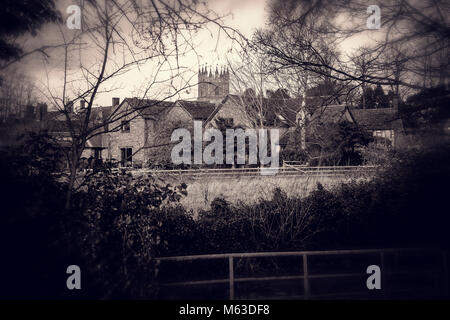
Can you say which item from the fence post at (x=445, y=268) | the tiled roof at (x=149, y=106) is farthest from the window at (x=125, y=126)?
the fence post at (x=445, y=268)

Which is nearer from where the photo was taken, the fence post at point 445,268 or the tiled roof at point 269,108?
the fence post at point 445,268

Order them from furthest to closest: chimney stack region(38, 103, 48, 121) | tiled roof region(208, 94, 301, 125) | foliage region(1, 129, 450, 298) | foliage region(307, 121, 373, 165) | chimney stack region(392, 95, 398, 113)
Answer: tiled roof region(208, 94, 301, 125) < foliage region(307, 121, 373, 165) < chimney stack region(392, 95, 398, 113) < chimney stack region(38, 103, 48, 121) < foliage region(1, 129, 450, 298)

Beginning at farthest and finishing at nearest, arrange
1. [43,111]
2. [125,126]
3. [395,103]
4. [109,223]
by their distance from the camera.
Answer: [395,103]
[125,126]
[43,111]
[109,223]

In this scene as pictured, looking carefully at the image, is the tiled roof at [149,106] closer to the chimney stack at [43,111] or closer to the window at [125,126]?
the window at [125,126]

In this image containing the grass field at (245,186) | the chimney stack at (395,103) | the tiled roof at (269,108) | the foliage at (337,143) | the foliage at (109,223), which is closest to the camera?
the foliage at (109,223)

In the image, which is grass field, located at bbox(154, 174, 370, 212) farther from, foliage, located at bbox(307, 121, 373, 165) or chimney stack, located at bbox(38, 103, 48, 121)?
chimney stack, located at bbox(38, 103, 48, 121)

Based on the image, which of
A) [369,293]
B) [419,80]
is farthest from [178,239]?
[419,80]

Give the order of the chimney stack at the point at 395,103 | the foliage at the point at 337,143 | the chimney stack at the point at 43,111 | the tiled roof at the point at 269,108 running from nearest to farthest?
the chimney stack at the point at 43,111, the chimney stack at the point at 395,103, the foliage at the point at 337,143, the tiled roof at the point at 269,108

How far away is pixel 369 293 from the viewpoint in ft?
20.7

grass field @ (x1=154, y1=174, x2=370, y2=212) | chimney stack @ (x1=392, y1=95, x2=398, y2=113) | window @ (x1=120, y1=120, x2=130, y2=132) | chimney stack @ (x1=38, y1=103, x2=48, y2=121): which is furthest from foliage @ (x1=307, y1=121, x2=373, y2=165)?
chimney stack @ (x1=38, y1=103, x2=48, y2=121)

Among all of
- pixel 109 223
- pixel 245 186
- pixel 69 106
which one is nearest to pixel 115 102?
pixel 69 106

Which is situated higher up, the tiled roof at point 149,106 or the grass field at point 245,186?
the tiled roof at point 149,106

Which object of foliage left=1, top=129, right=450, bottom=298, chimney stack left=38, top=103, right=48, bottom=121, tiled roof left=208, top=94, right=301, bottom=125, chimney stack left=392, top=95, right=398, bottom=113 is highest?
tiled roof left=208, top=94, right=301, bottom=125

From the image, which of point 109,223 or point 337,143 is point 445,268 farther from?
point 337,143
